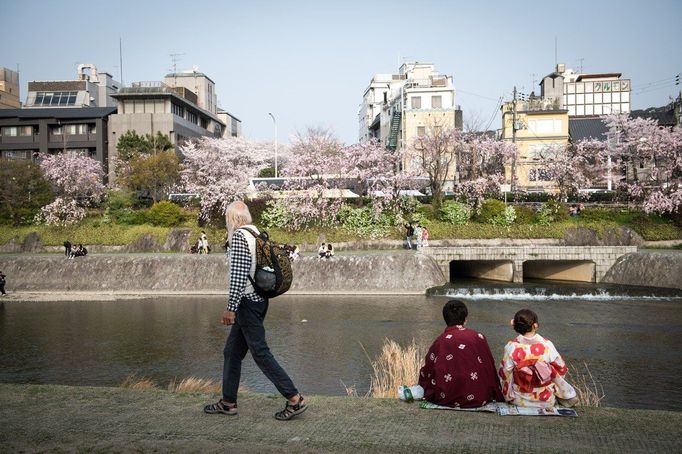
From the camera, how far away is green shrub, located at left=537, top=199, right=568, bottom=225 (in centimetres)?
4402

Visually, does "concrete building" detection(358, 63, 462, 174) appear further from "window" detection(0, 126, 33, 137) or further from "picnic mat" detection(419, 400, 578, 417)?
"picnic mat" detection(419, 400, 578, 417)

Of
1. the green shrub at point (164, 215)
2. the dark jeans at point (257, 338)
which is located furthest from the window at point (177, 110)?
the dark jeans at point (257, 338)

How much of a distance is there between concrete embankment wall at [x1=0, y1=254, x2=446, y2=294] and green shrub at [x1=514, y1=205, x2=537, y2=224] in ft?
37.9

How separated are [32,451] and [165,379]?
10425mm

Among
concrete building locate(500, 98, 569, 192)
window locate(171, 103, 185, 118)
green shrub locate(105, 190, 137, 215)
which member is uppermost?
window locate(171, 103, 185, 118)

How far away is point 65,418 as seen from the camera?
738 cm

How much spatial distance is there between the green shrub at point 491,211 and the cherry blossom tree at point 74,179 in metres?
33.9

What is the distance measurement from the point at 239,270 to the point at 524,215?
3991cm

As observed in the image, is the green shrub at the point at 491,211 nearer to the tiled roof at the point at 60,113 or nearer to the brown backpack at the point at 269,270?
the brown backpack at the point at 269,270

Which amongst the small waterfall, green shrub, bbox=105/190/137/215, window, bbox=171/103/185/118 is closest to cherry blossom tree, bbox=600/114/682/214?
the small waterfall

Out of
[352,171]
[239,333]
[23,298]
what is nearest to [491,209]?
[352,171]

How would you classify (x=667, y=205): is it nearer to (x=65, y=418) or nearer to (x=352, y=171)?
(x=352, y=171)

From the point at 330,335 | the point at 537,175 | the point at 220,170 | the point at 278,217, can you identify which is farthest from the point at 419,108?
the point at 330,335

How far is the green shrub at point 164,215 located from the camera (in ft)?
153
